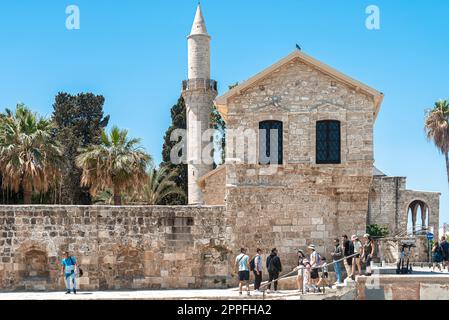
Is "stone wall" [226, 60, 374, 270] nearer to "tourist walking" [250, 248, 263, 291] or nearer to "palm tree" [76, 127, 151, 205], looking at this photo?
"tourist walking" [250, 248, 263, 291]

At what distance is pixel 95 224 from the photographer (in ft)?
86.0

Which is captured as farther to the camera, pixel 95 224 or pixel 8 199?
pixel 8 199

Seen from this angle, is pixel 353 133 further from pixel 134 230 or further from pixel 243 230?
pixel 134 230

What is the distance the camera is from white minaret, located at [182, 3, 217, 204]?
166ft

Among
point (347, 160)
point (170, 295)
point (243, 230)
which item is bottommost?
point (170, 295)

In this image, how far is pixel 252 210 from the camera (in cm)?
2634

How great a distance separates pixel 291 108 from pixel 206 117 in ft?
81.4

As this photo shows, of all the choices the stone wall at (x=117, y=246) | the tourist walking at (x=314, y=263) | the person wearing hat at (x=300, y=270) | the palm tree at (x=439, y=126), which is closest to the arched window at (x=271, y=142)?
the stone wall at (x=117, y=246)

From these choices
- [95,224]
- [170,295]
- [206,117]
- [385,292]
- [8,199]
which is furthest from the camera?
[206,117]

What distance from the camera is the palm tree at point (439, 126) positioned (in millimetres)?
53812

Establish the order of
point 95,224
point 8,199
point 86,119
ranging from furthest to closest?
point 86,119 → point 8,199 → point 95,224

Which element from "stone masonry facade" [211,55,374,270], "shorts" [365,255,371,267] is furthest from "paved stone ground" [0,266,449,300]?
"stone masonry facade" [211,55,374,270]

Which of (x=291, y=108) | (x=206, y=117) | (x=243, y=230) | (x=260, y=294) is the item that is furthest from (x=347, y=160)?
(x=206, y=117)

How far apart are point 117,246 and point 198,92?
25.5 m
